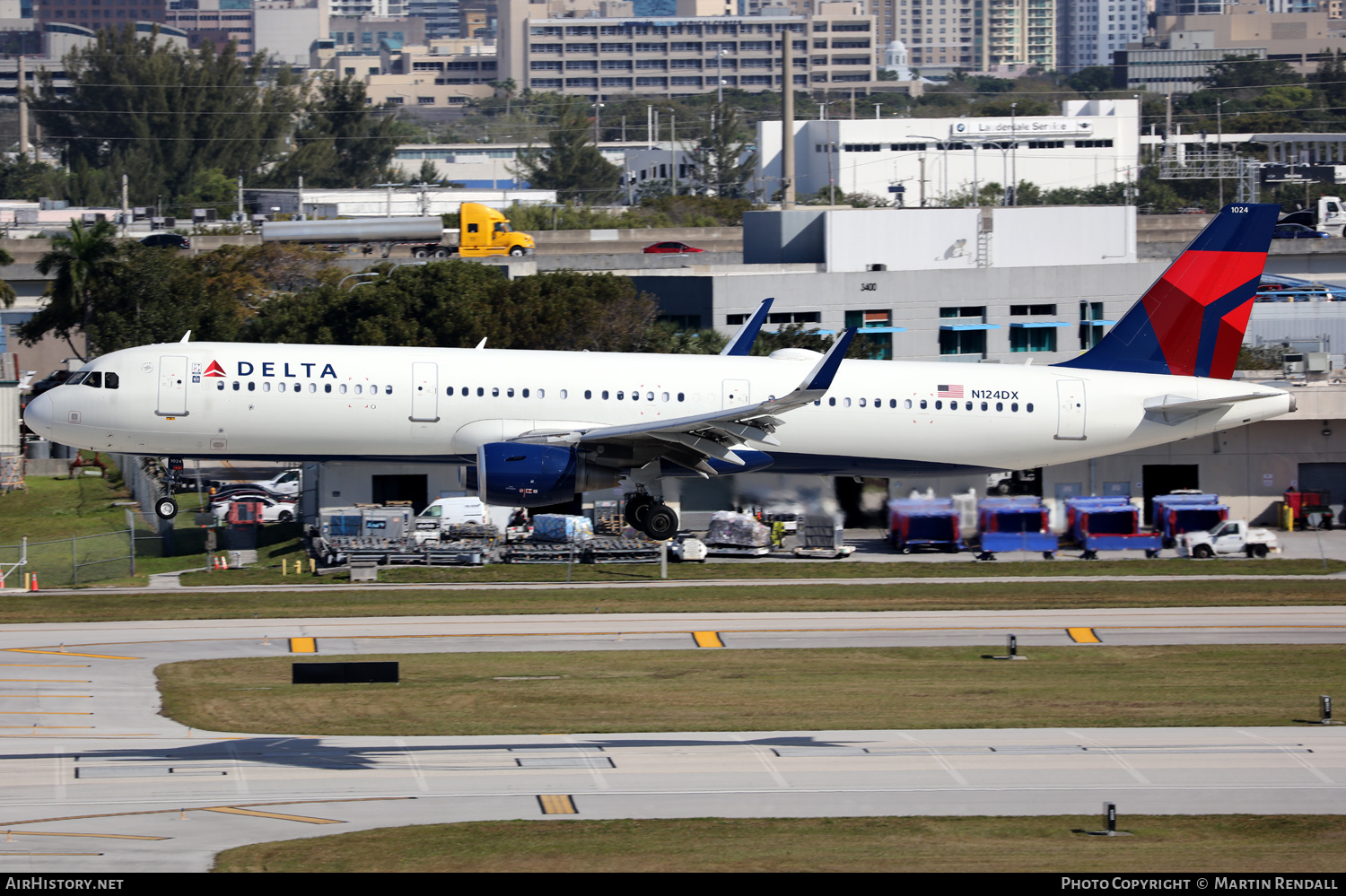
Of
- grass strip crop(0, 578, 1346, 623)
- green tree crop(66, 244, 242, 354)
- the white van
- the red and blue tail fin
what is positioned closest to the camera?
the red and blue tail fin

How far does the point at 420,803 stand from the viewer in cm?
3069

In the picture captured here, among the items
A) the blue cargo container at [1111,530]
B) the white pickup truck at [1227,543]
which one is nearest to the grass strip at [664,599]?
the blue cargo container at [1111,530]

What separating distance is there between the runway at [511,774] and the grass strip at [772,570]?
14468 millimetres

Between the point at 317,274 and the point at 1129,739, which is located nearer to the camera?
the point at 1129,739

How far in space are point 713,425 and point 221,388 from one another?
13.8m

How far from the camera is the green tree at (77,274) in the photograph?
8900 cm

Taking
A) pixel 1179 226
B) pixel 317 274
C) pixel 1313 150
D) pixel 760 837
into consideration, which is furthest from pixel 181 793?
pixel 1313 150

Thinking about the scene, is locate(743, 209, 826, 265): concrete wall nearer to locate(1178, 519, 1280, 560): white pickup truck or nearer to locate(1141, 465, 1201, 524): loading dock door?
locate(1141, 465, 1201, 524): loading dock door

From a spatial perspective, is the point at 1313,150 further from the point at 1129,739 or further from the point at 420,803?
the point at 420,803

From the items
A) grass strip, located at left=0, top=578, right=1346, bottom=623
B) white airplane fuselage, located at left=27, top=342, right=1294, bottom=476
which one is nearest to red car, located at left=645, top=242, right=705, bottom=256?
grass strip, located at left=0, top=578, right=1346, bottom=623

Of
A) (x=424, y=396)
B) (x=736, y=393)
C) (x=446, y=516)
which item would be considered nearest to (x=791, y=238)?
(x=446, y=516)

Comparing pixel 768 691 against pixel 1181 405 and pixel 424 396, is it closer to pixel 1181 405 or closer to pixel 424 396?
pixel 424 396

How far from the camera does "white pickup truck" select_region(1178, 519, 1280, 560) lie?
62.3 meters

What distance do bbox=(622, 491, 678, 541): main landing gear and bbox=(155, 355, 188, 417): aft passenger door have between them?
12.9 m
